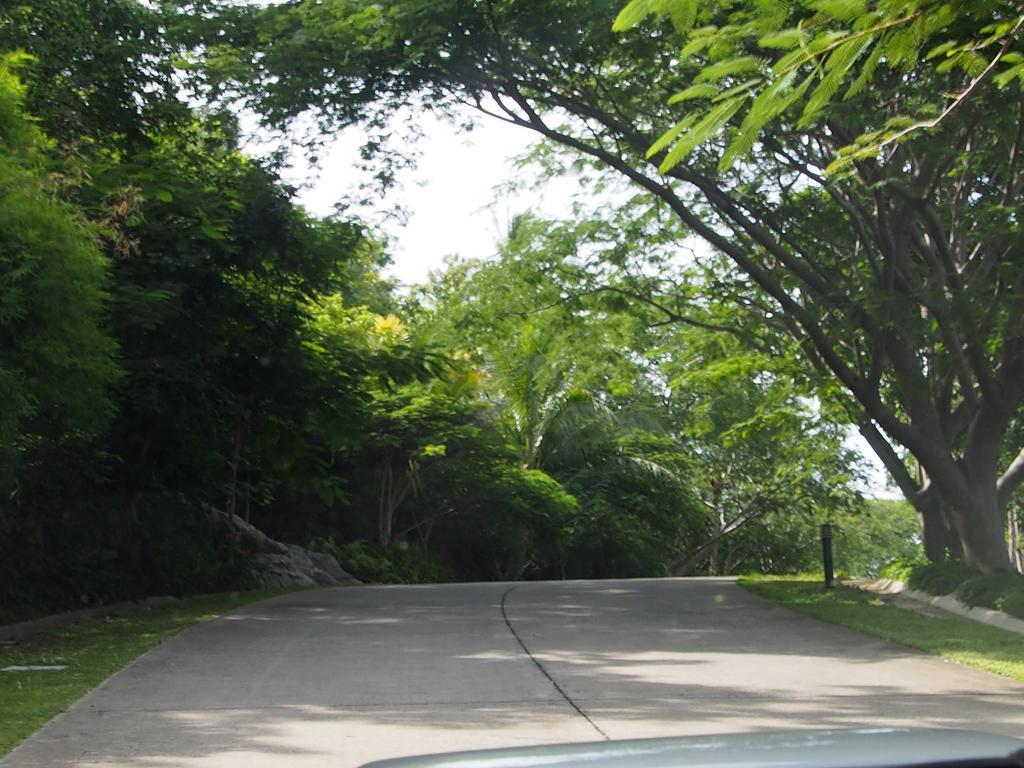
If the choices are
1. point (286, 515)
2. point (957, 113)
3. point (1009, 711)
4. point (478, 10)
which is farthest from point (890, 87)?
point (286, 515)

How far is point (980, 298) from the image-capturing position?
54.1ft

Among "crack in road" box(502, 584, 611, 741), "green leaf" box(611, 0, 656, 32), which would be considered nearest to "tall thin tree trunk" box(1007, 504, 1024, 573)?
"crack in road" box(502, 584, 611, 741)

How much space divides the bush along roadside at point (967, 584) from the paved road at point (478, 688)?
2.16m

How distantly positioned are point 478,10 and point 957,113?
6057 millimetres

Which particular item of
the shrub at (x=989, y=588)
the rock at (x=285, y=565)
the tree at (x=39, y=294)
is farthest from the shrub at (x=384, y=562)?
the tree at (x=39, y=294)

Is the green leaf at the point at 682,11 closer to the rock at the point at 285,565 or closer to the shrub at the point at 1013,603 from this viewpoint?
the shrub at the point at 1013,603

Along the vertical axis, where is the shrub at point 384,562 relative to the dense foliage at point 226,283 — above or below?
below

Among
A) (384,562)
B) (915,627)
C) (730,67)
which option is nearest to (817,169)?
(915,627)

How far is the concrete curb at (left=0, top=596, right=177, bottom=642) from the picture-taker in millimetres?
14476

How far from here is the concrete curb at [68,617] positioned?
47.5ft

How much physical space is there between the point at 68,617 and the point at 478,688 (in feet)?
26.7

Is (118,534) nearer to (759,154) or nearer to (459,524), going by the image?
(759,154)

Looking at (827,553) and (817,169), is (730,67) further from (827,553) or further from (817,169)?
(827,553)

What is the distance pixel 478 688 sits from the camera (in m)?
10.2
